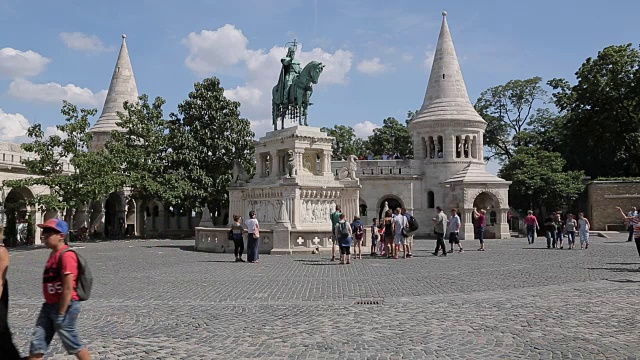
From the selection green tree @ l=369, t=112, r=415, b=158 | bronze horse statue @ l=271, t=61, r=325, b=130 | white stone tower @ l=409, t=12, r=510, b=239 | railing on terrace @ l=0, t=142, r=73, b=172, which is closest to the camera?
bronze horse statue @ l=271, t=61, r=325, b=130

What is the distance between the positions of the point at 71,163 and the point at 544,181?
1133 inches

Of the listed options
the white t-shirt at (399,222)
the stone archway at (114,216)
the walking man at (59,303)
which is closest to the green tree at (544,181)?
the white t-shirt at (399,222)

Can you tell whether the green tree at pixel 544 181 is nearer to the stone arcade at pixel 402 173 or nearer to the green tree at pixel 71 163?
the stone arcade at pixel 402 173

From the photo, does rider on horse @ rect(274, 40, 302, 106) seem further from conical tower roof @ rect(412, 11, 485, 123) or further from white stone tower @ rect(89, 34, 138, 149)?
white stone tower @ rect(89, 34, 138, 149)

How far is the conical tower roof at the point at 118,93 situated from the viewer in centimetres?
4234

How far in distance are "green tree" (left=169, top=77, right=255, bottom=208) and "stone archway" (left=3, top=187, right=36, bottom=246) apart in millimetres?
8190

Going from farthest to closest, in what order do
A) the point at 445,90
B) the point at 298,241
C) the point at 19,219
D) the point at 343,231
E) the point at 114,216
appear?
the point at 114,216
the point at 445,90
the point at 19,219
the point at 298,241
the point at 343,231

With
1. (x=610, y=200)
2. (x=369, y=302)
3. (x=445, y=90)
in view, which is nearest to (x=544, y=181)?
(x=610, y=200)

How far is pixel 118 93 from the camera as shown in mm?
42688

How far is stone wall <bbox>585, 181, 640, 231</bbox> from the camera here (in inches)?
1446

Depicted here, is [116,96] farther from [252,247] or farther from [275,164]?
[252,247]

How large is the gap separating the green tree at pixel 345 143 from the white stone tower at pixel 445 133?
2002cm

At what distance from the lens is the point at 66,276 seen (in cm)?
486

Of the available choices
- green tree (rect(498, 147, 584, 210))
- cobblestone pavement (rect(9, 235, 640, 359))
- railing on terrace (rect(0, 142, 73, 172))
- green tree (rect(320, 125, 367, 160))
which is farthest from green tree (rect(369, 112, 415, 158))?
cobblestone pavement (rect(9, 235, 640, 359))
